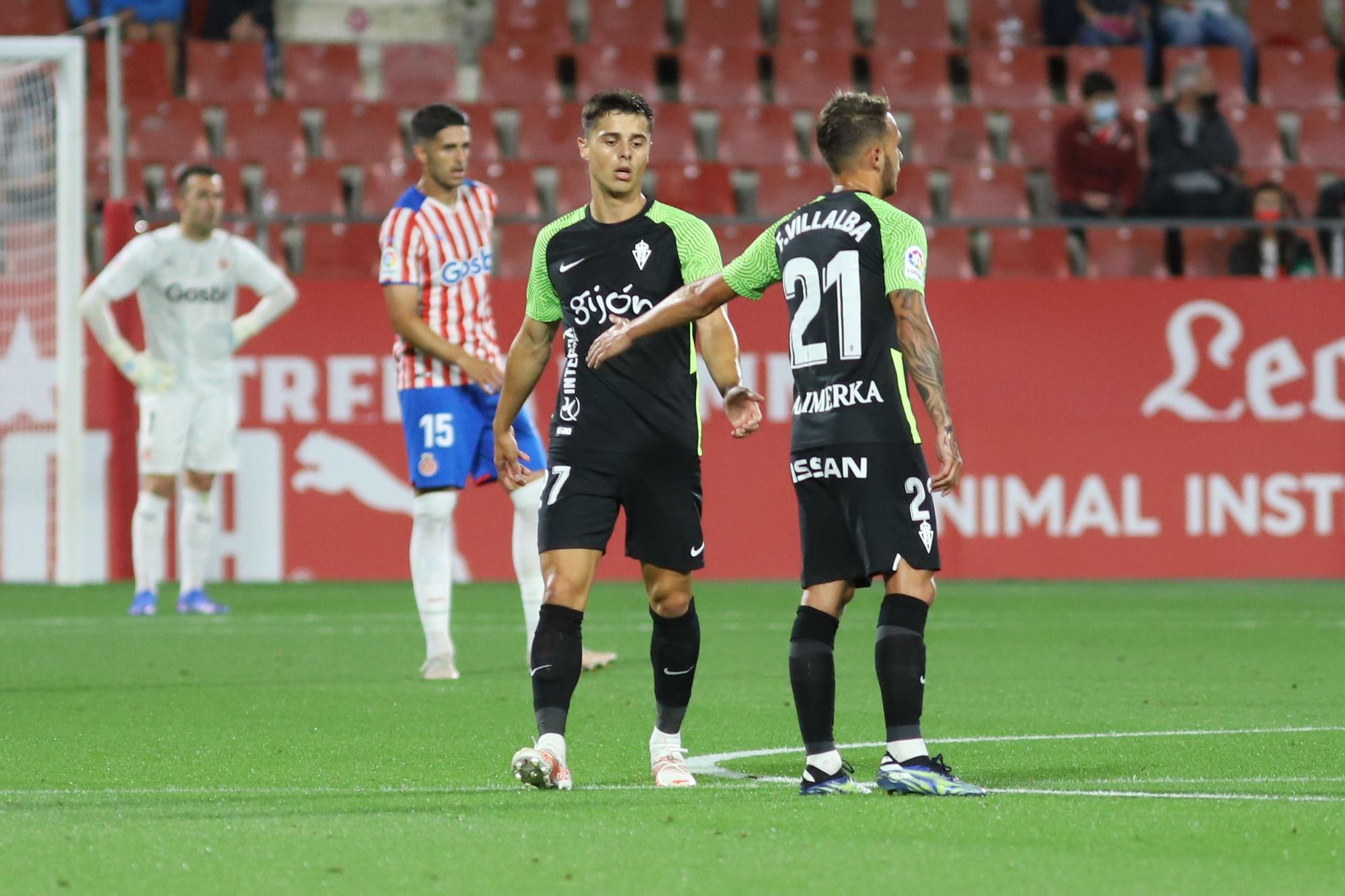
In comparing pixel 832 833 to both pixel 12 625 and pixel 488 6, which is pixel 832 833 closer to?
pixel 12 625

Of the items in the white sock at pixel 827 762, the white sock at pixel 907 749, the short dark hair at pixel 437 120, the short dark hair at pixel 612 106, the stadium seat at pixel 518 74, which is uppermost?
the stadium seat at pixel 518 74

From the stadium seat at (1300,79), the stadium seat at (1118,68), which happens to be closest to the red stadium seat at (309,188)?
the stadium seat at (1118,68)

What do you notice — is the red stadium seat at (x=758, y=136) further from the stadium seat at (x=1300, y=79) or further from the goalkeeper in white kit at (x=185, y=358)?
the goalkeeper in white kit at (x=185, y=358)

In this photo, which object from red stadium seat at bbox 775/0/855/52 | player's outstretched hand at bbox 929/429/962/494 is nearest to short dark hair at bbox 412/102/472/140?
player's outstretched hand at bbox 929/429/962/494

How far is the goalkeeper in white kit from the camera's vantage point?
37.1 feet

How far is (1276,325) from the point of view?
13617 millimetres

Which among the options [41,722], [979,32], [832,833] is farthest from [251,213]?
[832,833]

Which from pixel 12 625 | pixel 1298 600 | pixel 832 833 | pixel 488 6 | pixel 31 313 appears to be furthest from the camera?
pixel 488 6

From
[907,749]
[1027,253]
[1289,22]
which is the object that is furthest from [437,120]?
[1289,22]

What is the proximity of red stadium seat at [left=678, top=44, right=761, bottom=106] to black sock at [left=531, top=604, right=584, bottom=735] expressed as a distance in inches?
474

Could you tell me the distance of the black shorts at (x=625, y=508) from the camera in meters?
5.32

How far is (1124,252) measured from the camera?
14.9m

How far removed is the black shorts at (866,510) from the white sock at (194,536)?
22.5 feet

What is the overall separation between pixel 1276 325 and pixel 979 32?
5.45 meters
